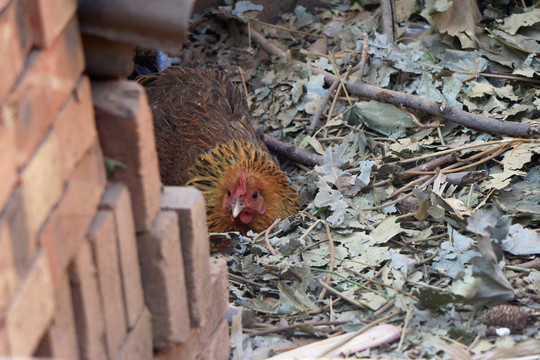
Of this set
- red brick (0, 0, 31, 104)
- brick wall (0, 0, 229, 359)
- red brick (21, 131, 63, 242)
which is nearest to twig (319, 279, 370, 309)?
brick wall (0, 0, 229, 359)

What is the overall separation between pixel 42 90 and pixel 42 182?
0.69 ft

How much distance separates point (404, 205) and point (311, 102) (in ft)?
4.49

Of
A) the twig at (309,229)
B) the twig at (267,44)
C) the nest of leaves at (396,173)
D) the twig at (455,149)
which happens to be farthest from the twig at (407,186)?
the twig at (267,44)

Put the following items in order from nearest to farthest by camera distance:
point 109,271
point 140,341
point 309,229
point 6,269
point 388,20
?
point 6,269
point 109,271
point 140,341
point 309,229
point 388,20

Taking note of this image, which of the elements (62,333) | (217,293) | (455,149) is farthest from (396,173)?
(62,333)

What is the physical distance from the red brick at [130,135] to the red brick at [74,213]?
7cm

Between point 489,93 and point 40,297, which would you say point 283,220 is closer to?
point 489,93

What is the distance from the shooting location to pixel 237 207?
4062mm

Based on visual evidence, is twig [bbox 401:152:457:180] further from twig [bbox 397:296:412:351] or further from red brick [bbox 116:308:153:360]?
red brick [bbox 116:308:153:360]

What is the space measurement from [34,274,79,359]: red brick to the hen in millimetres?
2268

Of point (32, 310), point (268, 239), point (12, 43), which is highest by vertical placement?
point (12, 43)

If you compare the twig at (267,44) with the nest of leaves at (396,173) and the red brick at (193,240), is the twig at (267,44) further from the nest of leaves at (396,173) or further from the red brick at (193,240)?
the red brick at (193,240)

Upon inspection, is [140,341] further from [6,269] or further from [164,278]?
[6,269]

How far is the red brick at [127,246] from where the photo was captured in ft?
6.54
